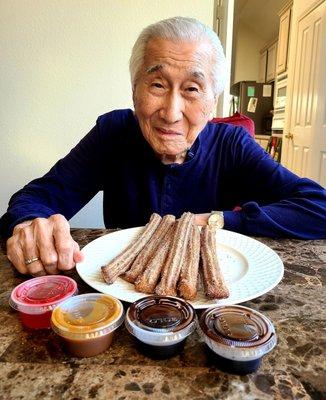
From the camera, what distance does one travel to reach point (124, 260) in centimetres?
61

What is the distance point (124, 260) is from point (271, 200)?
2.25 ft

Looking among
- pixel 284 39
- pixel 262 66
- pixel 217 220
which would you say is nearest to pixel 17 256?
pixel 217 220

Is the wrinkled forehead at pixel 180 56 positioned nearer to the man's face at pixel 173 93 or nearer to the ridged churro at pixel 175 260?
the man's face at pixel 173 93

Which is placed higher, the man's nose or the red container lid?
the man's nose

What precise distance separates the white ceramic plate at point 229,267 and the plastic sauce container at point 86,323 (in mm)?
72

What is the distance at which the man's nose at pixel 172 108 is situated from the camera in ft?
3.04

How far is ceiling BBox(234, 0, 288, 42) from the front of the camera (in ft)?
15.1

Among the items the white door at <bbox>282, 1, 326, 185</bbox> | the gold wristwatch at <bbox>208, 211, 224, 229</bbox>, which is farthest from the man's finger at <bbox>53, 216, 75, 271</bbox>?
the white door at <bbox>282, 1, 326, 185</bbox>

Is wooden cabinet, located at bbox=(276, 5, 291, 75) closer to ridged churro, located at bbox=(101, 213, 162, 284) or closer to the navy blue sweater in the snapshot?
the navy blue sweater

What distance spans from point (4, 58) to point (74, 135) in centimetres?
53

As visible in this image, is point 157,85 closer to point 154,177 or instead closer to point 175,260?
point 154,177

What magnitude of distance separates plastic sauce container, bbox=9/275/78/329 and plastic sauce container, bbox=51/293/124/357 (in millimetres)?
34

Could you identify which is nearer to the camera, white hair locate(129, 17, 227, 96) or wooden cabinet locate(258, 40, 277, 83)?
white hair locate(129, 17, 227, 96)

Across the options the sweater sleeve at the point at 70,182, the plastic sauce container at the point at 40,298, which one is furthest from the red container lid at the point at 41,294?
the sweater sleeve at the point at 70,182
